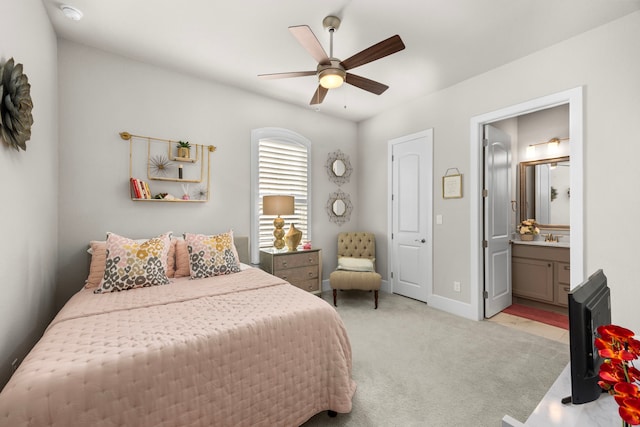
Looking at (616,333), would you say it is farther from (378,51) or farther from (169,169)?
(169,169)

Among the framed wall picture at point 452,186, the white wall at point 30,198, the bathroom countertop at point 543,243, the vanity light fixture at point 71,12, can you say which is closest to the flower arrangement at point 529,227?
the bathroom countertop at point 543,243

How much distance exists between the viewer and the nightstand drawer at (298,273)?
3605 mm

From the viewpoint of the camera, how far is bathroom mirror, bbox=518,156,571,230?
12.8 ft

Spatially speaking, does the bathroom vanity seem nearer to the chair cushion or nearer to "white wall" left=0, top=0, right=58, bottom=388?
the chair cushion

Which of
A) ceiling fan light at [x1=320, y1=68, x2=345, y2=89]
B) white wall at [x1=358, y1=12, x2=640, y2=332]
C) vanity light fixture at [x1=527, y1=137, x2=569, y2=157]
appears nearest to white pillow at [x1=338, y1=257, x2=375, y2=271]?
white wall at [x1=358, y1=12, x2=640, y2=332]

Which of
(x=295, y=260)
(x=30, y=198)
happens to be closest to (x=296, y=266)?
(x=295, y=260)

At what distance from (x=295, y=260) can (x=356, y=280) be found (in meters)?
0.85

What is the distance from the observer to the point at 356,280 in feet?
12.3

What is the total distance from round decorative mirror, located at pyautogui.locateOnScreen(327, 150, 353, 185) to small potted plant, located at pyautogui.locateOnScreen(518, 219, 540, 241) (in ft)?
8.80

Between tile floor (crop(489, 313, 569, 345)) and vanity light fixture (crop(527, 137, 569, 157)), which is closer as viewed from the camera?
tile floor (crop(489, 313, 569, 345))

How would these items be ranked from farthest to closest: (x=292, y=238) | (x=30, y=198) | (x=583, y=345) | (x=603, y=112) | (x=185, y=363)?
(x=292, y=238) → (x=603, y=112) → (x=30, y=198) → (x=185, y=363) → (x=583, y=345)

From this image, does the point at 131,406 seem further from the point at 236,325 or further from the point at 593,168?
the point at 593,168

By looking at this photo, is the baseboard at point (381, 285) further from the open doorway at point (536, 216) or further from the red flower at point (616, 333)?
the red flower at point (616, 333)

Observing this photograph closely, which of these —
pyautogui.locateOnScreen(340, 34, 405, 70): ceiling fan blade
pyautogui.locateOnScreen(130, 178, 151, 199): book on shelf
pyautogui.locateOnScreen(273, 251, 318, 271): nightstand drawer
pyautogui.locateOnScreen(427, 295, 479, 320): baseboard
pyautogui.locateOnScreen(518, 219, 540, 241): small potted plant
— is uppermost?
pyautogui.locateOnScreen(340, 34, 405, 70): ceiling fan blade
